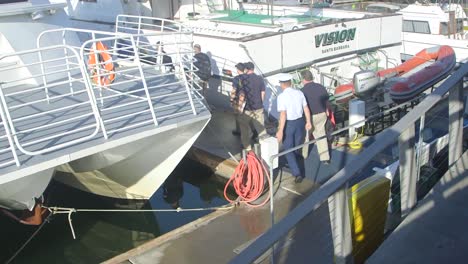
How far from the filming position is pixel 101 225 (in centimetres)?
851

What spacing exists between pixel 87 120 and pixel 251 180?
2.63m

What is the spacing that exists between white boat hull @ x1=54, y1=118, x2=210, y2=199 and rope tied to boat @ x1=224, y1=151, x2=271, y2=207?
1.00 metres

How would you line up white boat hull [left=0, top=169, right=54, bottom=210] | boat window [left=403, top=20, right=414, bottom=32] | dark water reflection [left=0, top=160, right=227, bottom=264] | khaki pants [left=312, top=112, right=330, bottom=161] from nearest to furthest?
white boat hull [left=0, top=169, right=54, bottom=210] → dark water reflection [left=0, top=160, right=227, bottom=264] → khaki pants [left=312, top=112, right=330, bottom=161] → boat window [left=403, top=20, right=414, bottom=32]

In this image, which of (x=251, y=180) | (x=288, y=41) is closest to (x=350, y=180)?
(x=251, y=180)

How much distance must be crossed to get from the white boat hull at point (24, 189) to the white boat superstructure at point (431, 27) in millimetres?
15667

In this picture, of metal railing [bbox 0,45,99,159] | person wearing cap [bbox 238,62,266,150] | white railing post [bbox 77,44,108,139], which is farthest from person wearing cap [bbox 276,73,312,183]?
white railing post [bbox 77,44,108,139]

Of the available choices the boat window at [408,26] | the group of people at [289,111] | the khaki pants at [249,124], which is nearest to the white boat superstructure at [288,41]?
the khaki pants at [249,124]

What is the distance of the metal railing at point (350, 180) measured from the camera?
7.21 feet

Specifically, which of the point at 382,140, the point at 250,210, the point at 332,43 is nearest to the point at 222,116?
the point at 332,43

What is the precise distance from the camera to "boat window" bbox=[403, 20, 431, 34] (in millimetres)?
19297

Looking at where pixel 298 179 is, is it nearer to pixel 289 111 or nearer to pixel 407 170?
pixel 289 111

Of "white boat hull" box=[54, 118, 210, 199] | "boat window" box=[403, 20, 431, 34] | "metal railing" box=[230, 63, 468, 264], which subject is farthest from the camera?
"boat window" box=[403, 20, 431, 34]

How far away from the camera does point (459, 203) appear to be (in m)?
3.97

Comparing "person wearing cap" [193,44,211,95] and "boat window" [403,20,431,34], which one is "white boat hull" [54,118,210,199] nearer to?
"person wearing cap" [193,44,211,95]
